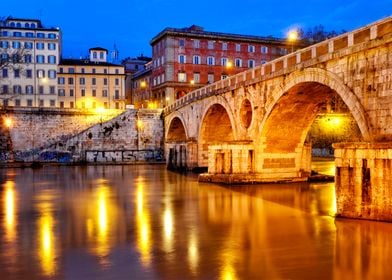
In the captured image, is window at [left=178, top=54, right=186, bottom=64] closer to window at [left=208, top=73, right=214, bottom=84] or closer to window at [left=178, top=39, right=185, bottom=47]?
window at [left=178, top=39, right=185, bottom=47]

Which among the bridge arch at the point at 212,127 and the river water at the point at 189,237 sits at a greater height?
the bridge arch at the point at 212,127

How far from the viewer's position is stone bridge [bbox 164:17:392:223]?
47.7ft

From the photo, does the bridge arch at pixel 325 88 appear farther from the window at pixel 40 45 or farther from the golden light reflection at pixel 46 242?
the window at pixel 40 45

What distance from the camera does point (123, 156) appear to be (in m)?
50.5

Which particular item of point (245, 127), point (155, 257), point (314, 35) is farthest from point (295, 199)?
point (314, 35)

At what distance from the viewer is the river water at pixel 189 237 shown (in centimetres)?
1039

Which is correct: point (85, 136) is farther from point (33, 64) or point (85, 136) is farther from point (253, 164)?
point (253, 164)

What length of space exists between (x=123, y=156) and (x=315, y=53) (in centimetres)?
3388

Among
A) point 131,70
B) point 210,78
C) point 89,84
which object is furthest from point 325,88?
point 131,70

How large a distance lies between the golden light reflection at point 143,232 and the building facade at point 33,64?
176 ft

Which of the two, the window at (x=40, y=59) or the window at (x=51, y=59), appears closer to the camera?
the window at (x=40, y=59)

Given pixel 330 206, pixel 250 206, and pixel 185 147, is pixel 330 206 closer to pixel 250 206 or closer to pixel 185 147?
pixel 250 206

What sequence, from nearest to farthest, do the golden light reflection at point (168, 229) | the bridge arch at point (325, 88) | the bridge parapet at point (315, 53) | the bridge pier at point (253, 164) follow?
the golden light reflection at point (168, 229) < the bridge parapet at point (315, 53) < the bridge arch at point (325, 88) < the bridge pier at point (253, 164)

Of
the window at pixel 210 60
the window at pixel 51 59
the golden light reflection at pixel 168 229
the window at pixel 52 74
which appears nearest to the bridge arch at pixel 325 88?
the golden light reflection at pixel 168 229
